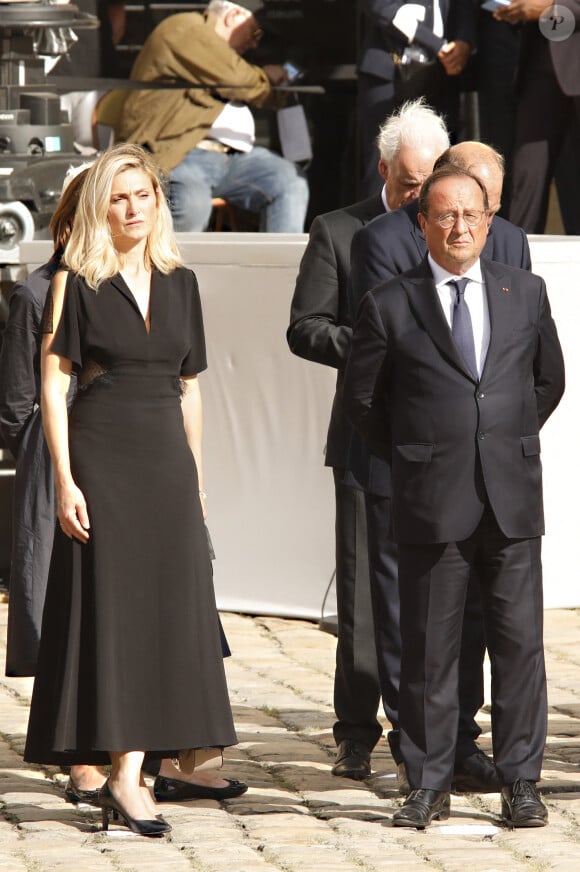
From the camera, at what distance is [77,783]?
5.54 meters

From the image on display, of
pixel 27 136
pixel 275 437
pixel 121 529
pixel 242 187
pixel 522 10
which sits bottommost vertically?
pixel 275 437

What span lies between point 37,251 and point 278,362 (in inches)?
50.5

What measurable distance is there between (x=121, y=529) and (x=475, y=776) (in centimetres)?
136

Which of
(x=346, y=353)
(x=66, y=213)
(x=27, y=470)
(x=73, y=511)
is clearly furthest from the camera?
(x=27, y=470)

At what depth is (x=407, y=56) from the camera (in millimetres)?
9305

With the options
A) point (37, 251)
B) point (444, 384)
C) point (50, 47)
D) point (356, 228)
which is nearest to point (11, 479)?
point (37, 251)

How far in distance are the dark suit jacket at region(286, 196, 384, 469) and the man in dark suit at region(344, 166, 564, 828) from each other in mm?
689

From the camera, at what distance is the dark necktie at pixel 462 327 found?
5.04 meters

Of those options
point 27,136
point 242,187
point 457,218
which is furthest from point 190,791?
point 242,187

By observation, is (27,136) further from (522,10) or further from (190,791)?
(190,791)

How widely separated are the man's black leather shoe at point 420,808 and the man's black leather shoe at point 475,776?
417mm

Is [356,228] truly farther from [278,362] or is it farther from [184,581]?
[278,362]

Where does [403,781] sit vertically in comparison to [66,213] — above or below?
below

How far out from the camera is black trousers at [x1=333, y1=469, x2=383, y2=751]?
5855 mm
